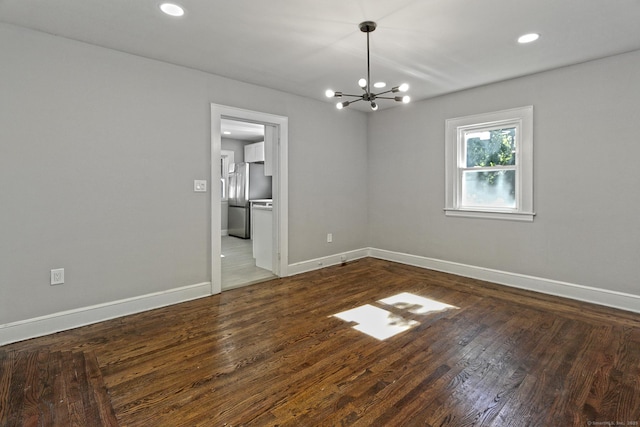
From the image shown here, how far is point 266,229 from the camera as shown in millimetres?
4719

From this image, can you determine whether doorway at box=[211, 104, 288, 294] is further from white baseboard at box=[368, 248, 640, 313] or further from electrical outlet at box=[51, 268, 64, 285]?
white baseboard at box=[368, 248, 640, 313]

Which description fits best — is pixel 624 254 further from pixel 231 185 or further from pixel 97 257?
pixel 231 185

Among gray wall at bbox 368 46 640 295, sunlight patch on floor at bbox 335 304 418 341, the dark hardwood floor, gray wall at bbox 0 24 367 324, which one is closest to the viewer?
the dark hardwood floor

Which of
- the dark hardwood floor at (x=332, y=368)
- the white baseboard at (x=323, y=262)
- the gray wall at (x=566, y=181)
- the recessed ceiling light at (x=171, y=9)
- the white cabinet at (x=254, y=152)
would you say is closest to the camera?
the dark hardwood floor at (x=332, y=368)

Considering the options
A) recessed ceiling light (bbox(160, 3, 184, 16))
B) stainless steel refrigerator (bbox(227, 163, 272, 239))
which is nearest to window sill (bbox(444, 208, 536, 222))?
recessed ceiling light (bbox(160, 3, 184, 16))

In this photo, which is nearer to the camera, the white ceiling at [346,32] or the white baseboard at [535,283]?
the white ceiling at [346,32]

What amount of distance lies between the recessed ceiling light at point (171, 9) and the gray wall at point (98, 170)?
3.21 feet

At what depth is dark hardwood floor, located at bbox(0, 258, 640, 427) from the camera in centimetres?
A: 171

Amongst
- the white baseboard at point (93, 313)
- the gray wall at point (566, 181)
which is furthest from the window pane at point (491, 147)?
the white baseboard at point (93, 313)

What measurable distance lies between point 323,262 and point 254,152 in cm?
436

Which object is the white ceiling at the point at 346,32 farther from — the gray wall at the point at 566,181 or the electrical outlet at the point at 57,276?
the electrical outlet at the point at 57,276

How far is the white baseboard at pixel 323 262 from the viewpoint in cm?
450

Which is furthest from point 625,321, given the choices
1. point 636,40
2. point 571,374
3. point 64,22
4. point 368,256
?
point 64,22

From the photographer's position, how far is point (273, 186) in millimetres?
4348
